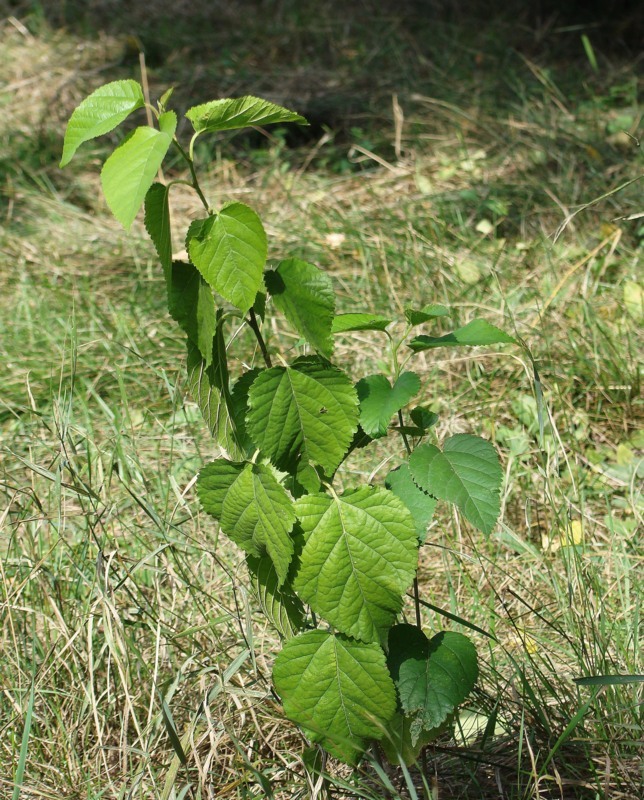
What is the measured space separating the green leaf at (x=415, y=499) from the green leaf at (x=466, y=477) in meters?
0.03

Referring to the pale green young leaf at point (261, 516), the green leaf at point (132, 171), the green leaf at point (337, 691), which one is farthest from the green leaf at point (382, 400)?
the green leaf at point (132, 171)

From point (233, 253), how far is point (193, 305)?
10 centimetres

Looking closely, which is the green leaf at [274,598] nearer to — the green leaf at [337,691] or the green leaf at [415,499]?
the green leaf at [337,691]

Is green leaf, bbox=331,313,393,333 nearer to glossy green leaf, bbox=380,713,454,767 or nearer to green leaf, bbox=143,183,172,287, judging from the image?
green leaf, bbox=143,183,172,287

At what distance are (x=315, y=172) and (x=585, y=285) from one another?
1724 millimetres

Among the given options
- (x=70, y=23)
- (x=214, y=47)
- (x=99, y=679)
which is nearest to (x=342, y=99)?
(x=214, y=47)

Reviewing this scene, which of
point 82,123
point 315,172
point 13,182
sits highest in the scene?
point 82,123

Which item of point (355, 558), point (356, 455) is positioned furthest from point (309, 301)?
point (356, 455)

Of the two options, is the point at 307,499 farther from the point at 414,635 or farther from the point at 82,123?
the point at 82,123

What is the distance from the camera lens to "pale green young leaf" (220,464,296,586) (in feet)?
3.63

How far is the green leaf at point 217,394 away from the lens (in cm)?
117

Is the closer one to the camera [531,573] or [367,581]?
[367,581]

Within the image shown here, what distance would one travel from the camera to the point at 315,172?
4.05 m

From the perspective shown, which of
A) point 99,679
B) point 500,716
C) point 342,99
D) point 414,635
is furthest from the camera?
point 342,99
